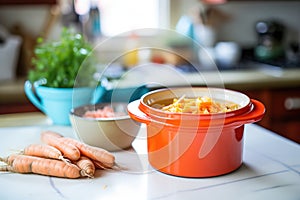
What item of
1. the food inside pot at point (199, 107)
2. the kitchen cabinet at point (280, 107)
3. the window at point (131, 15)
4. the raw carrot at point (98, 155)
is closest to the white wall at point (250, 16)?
the window at point (131, 15)

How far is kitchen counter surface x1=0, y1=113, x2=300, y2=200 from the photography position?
0.95m

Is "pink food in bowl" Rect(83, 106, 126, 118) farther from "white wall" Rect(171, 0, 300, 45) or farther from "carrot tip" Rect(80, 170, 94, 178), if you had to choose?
"white wall" Rect(171, 0, 300, 45)

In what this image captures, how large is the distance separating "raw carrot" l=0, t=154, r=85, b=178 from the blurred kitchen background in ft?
A: 4.64

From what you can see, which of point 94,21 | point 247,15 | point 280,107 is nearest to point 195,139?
point 280,107

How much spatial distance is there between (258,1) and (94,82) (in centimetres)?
179

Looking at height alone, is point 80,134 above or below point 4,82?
above

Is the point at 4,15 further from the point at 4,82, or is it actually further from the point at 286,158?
the point at 286,158

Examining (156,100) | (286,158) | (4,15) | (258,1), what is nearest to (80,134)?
(156,100)

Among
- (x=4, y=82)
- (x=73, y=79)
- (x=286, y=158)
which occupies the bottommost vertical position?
(x=4, y=82)

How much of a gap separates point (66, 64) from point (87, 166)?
538mm

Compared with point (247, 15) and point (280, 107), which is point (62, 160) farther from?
point (247, 15)

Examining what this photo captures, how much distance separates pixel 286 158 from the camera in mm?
1160

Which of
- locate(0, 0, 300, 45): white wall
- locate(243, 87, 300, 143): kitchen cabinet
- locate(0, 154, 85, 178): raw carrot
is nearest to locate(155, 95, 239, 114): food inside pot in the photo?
locate(0, 154, 85, 178): raw carrot

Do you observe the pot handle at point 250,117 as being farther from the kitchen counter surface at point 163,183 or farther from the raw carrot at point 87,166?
the raw carrot at point 87,166
